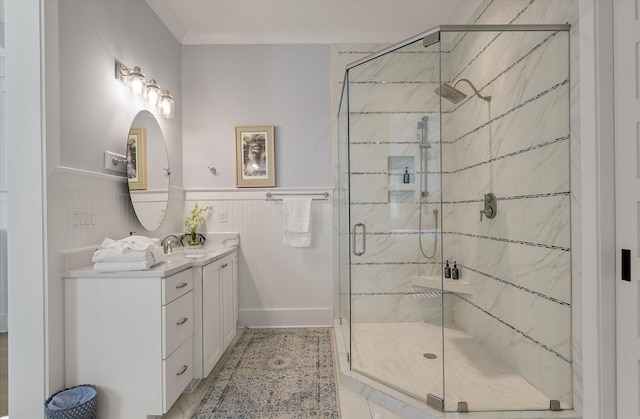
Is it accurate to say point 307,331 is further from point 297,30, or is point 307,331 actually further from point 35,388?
point 297,30

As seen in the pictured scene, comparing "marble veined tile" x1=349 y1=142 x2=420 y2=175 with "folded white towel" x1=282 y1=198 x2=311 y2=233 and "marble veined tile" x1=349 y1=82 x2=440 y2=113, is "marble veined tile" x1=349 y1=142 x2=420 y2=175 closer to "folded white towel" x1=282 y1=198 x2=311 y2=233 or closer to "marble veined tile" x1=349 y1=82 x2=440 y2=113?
"marble veined tile" x1=349 y1=82 x2=440 y2=113

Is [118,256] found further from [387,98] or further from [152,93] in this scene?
[387,98]

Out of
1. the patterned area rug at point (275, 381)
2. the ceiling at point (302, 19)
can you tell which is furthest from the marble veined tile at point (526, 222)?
the ceiling at point (302, 19)

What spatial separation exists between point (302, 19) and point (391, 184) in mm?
1756

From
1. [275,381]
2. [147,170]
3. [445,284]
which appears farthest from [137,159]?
[445,284]

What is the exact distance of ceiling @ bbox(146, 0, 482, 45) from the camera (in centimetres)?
281

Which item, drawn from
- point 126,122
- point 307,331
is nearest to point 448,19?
point 126,122

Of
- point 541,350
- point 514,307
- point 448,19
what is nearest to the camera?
point 541,350

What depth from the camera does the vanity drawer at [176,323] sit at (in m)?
1.71

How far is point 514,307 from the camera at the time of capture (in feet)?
6.88

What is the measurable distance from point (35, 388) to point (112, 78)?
1762 mm

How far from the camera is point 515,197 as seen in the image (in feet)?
6.80

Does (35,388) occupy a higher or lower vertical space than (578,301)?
lower

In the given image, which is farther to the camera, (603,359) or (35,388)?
(35,388)
